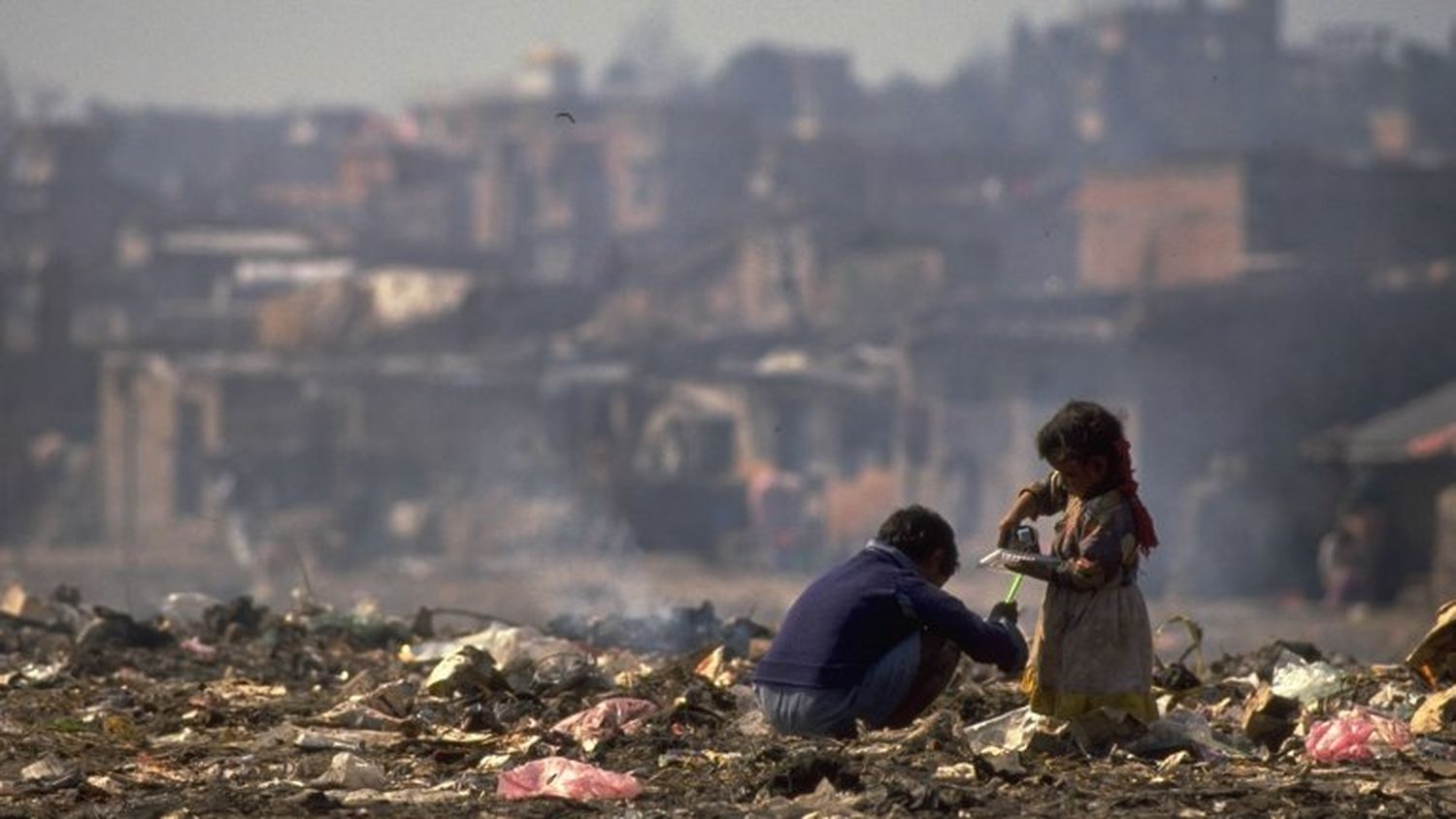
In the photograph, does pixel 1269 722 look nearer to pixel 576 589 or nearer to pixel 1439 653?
pixel 1439 653

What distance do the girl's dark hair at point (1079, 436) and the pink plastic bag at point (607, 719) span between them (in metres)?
1.64

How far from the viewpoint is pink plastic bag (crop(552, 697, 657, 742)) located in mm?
7250

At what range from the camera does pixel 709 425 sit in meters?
35.3

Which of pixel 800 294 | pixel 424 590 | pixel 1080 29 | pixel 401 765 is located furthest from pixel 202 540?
pixel 1080 29

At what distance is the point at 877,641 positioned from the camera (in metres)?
6.75

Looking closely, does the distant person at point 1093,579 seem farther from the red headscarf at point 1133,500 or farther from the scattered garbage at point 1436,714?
the scattered garbage at point 1436,714

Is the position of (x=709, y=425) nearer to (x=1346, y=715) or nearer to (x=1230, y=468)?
(x=1230, y=468)

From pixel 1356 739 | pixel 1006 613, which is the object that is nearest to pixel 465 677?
pixel 1006 613

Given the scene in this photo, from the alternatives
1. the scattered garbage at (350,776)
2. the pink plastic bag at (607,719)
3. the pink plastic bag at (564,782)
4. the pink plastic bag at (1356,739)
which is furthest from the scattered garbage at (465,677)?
the pink plastic bag at (1356,739)

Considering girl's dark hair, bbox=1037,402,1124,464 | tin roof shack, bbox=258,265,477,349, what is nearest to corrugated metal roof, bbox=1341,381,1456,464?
tin roof shack, bbox=258,265,477,349

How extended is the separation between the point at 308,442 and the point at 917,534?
29979 mm

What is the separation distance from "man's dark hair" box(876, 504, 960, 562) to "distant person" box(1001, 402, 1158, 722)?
329mm

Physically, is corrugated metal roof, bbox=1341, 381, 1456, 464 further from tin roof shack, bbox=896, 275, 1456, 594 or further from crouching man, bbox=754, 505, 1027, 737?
crouching man, bbox=754, 505, 1027, 737

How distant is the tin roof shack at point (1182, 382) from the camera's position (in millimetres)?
30672
